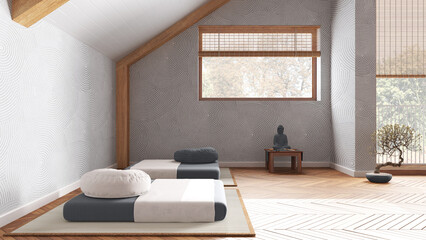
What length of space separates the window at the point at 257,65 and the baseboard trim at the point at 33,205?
9.76ft

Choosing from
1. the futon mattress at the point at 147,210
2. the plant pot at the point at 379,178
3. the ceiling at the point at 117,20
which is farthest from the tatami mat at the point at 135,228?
the plant pot at the point at 379,178

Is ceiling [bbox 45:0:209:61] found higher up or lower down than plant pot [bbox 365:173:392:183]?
higher up

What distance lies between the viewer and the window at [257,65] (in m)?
5.95

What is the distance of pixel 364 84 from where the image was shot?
15.9ft

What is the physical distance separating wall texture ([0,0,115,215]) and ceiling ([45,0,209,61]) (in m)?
0.16

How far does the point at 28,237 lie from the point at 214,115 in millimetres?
3997

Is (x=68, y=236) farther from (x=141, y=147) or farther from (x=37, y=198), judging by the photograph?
(x=141, y=147)

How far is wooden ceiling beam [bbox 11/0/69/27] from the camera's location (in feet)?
8.86

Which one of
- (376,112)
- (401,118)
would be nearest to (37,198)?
(376,112)

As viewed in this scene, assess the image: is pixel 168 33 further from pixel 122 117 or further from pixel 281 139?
pixel 281 139

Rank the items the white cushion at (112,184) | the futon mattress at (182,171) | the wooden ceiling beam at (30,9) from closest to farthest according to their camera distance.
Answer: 1. the white cushion at (112,184)
2. the wooden ceiling beam at (30,9)
3. the futon mattress at (182,171)

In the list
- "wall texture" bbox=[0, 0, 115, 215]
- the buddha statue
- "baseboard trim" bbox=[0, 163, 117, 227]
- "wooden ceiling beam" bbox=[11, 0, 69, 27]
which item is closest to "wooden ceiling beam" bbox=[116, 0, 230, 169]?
"wall texture" bbox=[0, 0, 115, 215]

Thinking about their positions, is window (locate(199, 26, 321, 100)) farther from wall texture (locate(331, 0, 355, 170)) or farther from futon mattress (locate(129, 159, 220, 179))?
futon mattress (locate(129, 159, 220, 179))

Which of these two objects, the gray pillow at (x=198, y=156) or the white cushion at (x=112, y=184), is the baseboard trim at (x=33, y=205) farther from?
the gray pillow at (x=198, y=156)
